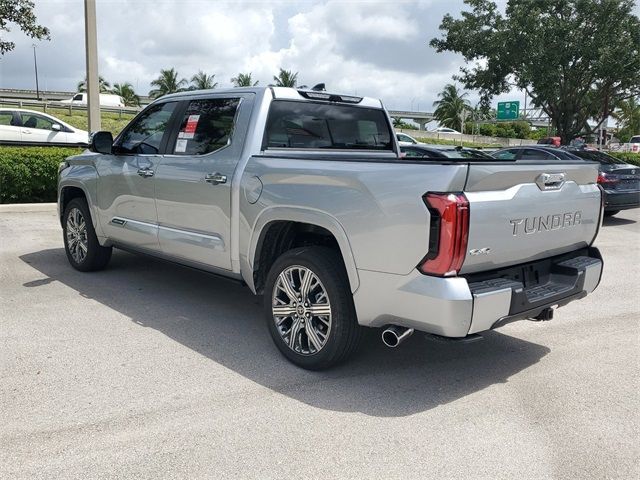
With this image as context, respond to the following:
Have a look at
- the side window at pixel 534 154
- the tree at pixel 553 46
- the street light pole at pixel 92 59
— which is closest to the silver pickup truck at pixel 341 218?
the street light pole at pixel 92 59

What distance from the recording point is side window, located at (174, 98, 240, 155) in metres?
4.82

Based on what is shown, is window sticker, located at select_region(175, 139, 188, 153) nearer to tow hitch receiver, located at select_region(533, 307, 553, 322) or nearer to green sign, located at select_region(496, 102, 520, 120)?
tow hitch receiver, located at select_region(533, 307, 553, 322)

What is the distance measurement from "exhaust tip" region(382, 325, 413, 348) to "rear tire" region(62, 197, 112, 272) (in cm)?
402

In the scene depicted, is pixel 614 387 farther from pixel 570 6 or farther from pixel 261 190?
pixel 570 6

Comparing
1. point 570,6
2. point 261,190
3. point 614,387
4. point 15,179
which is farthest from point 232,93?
point 570,6

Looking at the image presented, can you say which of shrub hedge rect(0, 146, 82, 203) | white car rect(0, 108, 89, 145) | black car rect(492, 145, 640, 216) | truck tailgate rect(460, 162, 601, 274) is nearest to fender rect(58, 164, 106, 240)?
truck tailgate rect(460, 162, 601, 274)

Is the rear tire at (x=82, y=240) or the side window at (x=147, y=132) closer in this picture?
the side window at (x=147, y=132)

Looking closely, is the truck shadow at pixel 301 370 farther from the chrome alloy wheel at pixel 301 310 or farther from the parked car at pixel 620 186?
the parked car at pixel 620 186

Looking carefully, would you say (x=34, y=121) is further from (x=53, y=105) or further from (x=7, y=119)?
(x=53, y=105)

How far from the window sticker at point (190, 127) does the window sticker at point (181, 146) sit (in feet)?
0.15

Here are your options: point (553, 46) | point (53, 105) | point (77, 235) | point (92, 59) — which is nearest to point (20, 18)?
point (92, 59)

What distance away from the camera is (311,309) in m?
3.97

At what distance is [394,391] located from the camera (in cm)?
382

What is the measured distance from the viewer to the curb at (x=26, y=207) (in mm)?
10542
